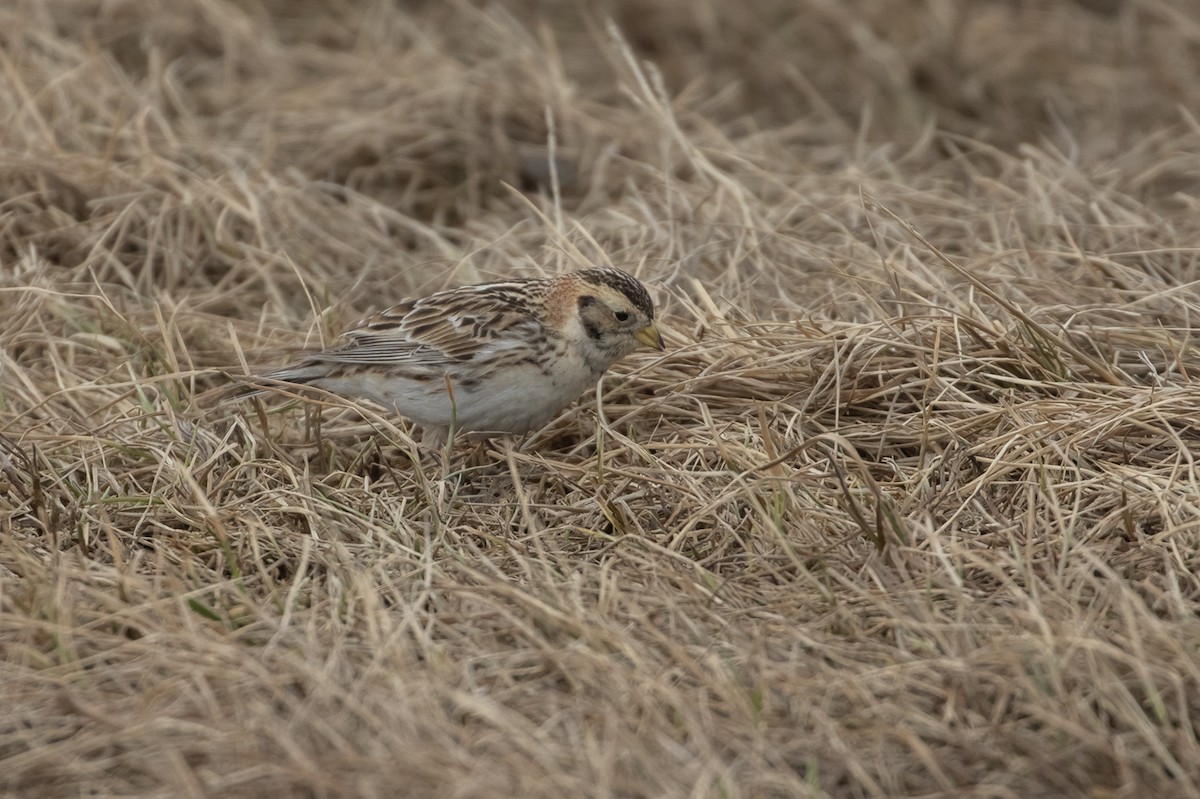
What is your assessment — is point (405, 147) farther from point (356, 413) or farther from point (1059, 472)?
point (1059, 472)

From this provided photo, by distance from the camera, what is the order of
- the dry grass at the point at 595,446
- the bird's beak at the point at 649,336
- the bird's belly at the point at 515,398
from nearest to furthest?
the dry grass at the point at 595,446 < the bird's belly at the point at 515,398 < the bird's beak at the point at 649,336

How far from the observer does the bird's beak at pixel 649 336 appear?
5.76m

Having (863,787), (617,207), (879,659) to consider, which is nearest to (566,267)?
(617,207)

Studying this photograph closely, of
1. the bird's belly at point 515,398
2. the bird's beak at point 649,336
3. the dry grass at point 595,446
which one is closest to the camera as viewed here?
the dry grass at point 595,446

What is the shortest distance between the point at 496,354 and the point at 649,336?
1.93 feet

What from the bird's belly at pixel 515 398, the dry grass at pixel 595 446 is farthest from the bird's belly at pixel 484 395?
the dry grass at pixel 595 446

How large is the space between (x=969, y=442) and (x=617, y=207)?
3.01 m

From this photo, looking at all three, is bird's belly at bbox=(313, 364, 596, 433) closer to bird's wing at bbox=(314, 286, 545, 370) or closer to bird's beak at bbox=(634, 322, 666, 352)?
bird's wing at bbox=(314, 286, 545, 370)

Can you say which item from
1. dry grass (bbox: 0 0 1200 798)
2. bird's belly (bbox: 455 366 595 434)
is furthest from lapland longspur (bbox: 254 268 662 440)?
dry grass (bbox: 0 0 1200 798)

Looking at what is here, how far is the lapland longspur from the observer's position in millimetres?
5633

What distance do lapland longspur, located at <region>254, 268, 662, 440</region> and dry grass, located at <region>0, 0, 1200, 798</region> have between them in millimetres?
178

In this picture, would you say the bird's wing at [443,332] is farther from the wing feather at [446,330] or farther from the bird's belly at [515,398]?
the bird's belly at [515,398]

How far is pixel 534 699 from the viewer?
13.3 ft

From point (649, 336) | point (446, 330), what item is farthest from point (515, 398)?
point (649, 336)
